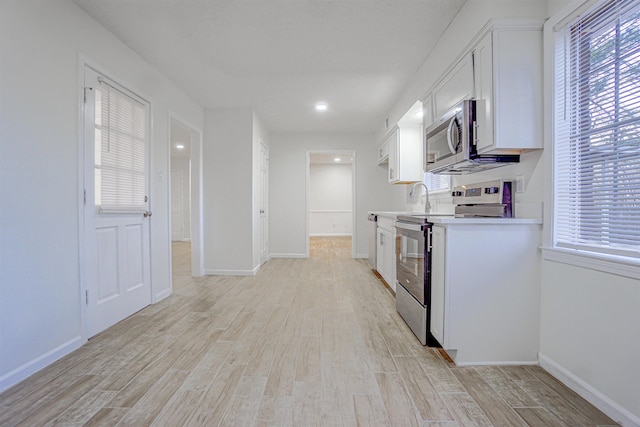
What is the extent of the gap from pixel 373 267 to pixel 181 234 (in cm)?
638

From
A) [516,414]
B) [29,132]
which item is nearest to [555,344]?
[516,414]

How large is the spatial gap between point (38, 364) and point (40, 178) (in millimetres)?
1097

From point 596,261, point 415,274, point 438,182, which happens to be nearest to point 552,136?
point 596,261

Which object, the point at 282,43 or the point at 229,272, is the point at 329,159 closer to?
the point at 229,272

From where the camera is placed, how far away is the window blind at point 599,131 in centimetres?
137

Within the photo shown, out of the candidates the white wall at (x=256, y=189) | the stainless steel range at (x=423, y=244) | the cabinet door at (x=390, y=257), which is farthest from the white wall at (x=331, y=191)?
the stainless steel range at (x=423, y=244)

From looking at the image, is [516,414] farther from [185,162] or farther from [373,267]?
[185,162]

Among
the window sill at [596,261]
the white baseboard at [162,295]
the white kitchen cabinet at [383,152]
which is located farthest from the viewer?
the white kitchen cabinet at [383,152]

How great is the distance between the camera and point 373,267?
15.3ft

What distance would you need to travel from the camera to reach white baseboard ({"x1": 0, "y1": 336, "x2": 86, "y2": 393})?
5.42ft

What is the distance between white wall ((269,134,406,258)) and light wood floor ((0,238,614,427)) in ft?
10.4

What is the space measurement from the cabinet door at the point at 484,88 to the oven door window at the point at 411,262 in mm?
729

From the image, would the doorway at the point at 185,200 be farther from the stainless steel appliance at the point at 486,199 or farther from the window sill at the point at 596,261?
the window sill at the point at 596,261

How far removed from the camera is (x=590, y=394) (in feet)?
4.94
